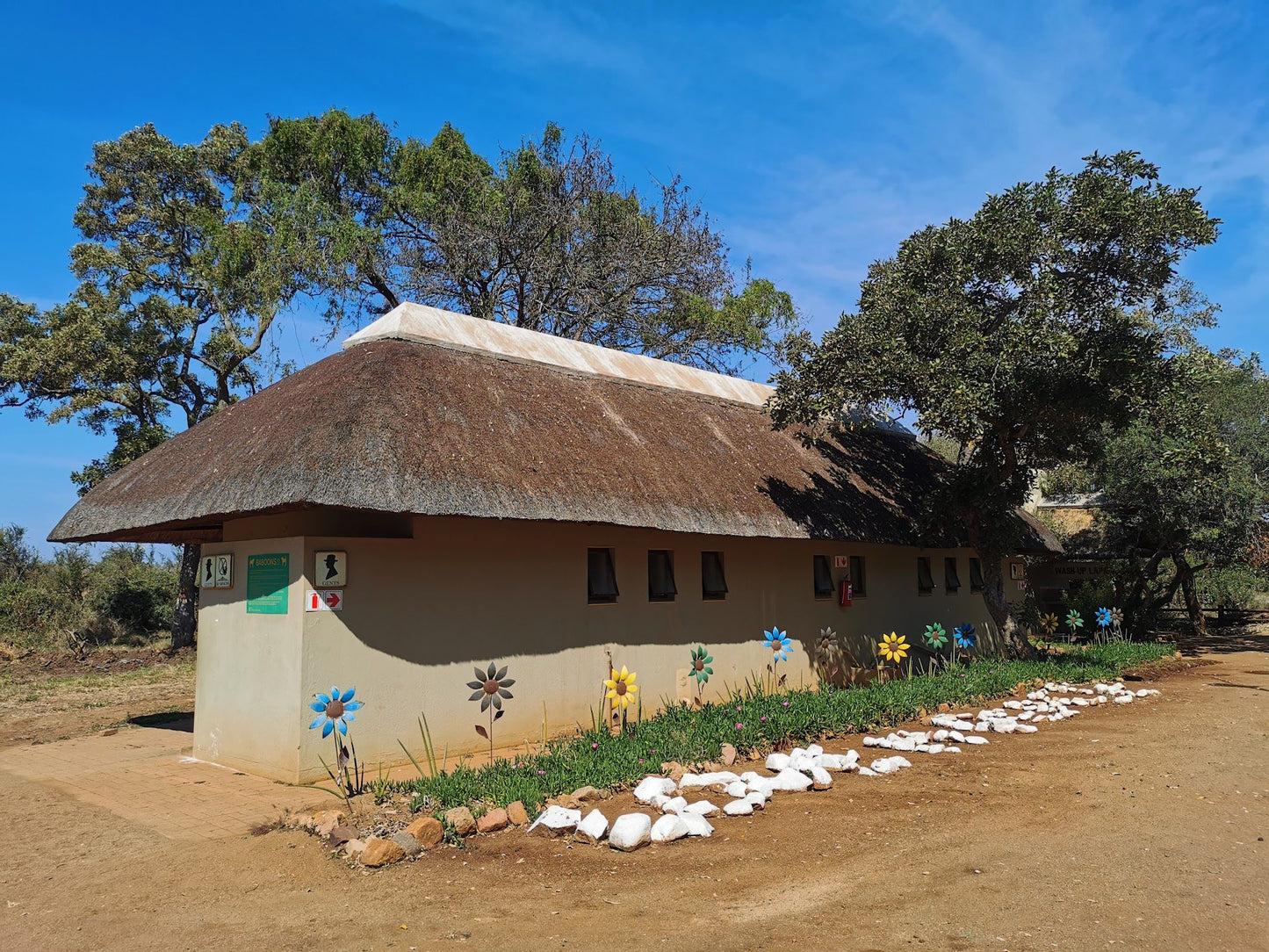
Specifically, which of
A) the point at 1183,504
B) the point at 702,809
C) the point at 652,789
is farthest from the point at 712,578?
the point at 1183,504

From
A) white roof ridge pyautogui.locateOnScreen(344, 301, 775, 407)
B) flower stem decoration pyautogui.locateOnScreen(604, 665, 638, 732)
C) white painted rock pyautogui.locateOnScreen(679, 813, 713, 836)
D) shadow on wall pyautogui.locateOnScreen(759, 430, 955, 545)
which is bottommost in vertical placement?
white painted rock pyautogui.locateOnScreen(679, 813, 713, 836)

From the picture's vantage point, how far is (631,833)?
574 cm

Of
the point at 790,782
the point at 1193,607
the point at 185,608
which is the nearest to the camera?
the point at 790,782

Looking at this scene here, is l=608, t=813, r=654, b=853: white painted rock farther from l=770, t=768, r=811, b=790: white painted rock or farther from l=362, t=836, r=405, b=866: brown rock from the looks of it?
l=770, t=768, r=811, b=790: white painted rock

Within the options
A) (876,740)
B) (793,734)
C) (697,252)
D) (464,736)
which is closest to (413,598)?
(464,736)

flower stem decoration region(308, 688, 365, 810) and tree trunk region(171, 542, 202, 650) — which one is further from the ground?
tree trunk region(171, 542, 202, 650)

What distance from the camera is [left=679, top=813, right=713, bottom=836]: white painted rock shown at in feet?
19.6

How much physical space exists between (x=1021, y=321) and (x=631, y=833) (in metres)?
9.19

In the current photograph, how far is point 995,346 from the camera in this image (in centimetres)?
1210

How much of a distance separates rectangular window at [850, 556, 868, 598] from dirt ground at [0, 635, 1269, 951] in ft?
22.0

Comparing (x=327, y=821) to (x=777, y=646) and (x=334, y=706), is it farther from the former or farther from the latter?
(x=777, y=646)

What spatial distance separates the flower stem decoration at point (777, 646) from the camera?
10.6 metres

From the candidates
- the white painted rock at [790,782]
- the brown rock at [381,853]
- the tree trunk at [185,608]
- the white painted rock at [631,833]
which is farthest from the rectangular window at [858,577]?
the tree trunk at [185,608]

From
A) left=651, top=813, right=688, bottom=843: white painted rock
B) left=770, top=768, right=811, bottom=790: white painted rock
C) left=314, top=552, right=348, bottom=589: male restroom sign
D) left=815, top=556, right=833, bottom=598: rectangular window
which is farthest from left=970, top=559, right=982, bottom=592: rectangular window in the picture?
left=314, top=552, right=348, bottom=589: male restroom sign
